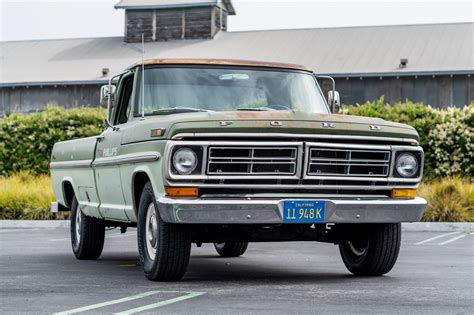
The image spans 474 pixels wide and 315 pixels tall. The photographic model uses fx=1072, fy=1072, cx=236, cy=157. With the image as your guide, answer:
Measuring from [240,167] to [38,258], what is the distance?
4359 mm

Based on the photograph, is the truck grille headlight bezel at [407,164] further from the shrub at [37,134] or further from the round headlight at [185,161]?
the shrub at [37,134]

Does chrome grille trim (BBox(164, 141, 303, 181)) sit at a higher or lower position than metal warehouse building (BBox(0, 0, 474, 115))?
lower

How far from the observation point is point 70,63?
55.5 meters

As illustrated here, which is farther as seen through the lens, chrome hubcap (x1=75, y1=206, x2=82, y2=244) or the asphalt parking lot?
chrome hubcap (x1=75, y1=206, x2=82, y2=244)

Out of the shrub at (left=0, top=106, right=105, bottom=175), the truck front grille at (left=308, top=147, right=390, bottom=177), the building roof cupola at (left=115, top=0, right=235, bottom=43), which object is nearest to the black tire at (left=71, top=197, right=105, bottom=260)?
the truck front grille at (left=308, top=147, right=390, bottom=177)

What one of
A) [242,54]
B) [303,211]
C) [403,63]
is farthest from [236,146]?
[242,54]

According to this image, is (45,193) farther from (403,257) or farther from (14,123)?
(403,257)

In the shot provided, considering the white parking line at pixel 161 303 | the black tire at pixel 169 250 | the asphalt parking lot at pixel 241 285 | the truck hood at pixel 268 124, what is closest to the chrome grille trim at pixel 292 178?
the truck hood at pixel 268 124

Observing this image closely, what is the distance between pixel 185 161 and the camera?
937cm

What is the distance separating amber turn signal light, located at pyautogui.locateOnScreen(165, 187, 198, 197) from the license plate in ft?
2.65

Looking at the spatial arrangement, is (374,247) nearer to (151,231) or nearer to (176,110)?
(151,231)

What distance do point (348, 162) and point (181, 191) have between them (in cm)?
161

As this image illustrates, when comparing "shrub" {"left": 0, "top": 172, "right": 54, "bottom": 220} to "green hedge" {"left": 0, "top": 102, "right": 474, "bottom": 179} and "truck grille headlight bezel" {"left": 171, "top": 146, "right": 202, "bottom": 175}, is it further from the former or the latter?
"truck grille headlight bezel" {"left": 171, "top": 146, "right": 202, "bottom": 175}

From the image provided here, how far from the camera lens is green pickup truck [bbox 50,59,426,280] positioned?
937 centimetres
